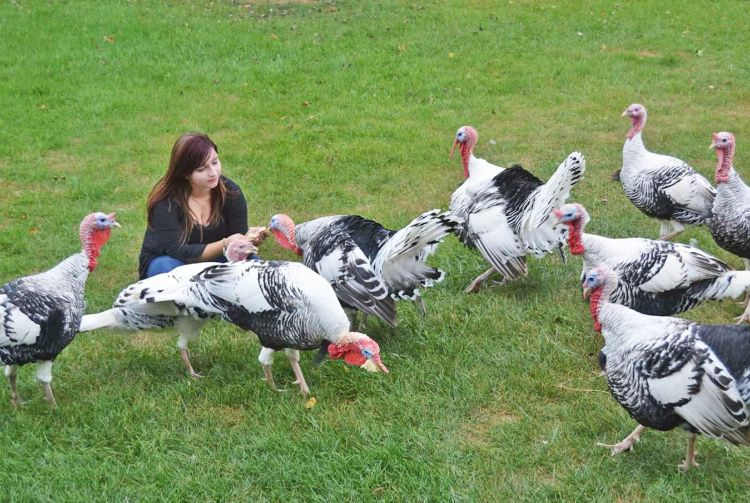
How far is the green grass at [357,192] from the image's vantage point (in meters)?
3.75

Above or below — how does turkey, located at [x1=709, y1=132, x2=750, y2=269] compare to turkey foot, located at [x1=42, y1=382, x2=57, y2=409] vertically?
above

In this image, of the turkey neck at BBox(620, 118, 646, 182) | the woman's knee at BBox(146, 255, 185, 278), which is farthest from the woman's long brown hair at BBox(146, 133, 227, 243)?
the turkey neck at BBox(620, 118, 646, 182)

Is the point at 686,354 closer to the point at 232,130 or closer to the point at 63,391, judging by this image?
the point at 63,391

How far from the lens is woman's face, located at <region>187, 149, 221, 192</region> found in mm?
4961

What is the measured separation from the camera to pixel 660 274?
177 inches

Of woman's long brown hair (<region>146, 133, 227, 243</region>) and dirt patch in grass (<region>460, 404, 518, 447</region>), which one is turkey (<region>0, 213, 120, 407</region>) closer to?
woman's long brown hair (<region>146, 133, 227, 243</region>)

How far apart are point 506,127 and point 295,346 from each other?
5579 mm

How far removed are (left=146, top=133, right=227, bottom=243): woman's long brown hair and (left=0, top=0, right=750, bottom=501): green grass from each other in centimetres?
Answer: 78

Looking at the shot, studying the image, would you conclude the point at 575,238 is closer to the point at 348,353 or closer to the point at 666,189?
the point at 666,189

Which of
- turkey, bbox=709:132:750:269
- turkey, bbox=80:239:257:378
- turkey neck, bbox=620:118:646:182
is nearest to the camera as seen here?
turkey, bbox=80:239:257:378

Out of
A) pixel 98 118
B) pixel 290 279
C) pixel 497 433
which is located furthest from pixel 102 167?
pixel 497 433

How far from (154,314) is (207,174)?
1023mm

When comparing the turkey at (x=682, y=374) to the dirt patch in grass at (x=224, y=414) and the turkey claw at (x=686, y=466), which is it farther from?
the dirt patch in grass at (x=224, y=414)

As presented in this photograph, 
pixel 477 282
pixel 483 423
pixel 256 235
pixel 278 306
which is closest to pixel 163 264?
pixel 256 235
